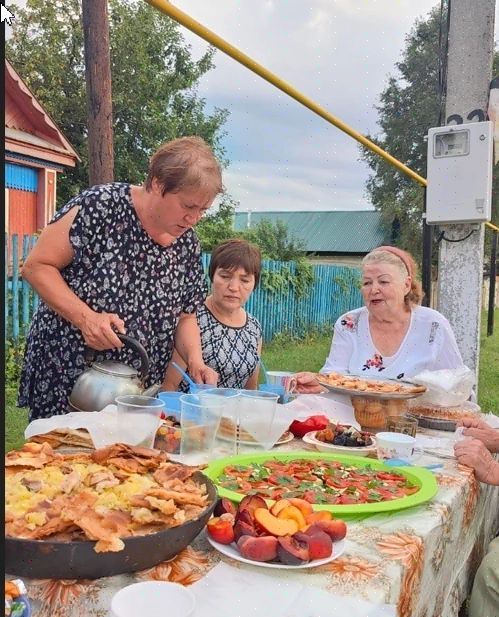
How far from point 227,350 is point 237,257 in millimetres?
522

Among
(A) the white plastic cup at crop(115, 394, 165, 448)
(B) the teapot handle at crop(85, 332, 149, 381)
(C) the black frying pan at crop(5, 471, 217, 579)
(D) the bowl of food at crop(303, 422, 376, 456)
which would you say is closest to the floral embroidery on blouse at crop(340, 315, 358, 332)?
(D) the bowl of food at crop(303, 422, 376, 456)

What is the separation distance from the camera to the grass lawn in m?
5.31

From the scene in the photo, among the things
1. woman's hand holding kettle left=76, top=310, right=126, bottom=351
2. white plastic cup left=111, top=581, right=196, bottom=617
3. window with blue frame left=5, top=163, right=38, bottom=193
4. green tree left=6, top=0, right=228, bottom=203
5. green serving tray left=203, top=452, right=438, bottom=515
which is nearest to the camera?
white plastic cup left=111, top=581, right=196, bottom=617

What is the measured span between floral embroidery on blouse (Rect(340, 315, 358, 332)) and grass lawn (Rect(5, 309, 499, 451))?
2.79 m

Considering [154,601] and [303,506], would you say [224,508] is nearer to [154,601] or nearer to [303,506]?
[303,506]

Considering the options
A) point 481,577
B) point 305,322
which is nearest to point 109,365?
point 481,577

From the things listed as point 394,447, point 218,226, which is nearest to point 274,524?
point 394,447

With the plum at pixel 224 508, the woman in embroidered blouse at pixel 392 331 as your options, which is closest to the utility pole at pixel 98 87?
the woman in embroidered blouse at pixel 392 331

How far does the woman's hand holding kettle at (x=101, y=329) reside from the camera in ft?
6.77

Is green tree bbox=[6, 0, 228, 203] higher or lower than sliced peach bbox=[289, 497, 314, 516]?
higher

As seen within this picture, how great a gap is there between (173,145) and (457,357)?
170 centimetres

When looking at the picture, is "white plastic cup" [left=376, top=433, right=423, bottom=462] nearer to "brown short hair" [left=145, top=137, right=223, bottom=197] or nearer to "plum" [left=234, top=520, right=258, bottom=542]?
"plum" [left=234, top=520, right=258, bottom=542]

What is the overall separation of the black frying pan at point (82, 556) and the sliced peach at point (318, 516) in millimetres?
269

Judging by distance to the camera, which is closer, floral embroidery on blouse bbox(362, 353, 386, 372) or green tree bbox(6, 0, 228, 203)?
floral embroidery on blouse bbox(362, 353, 386, 372)
